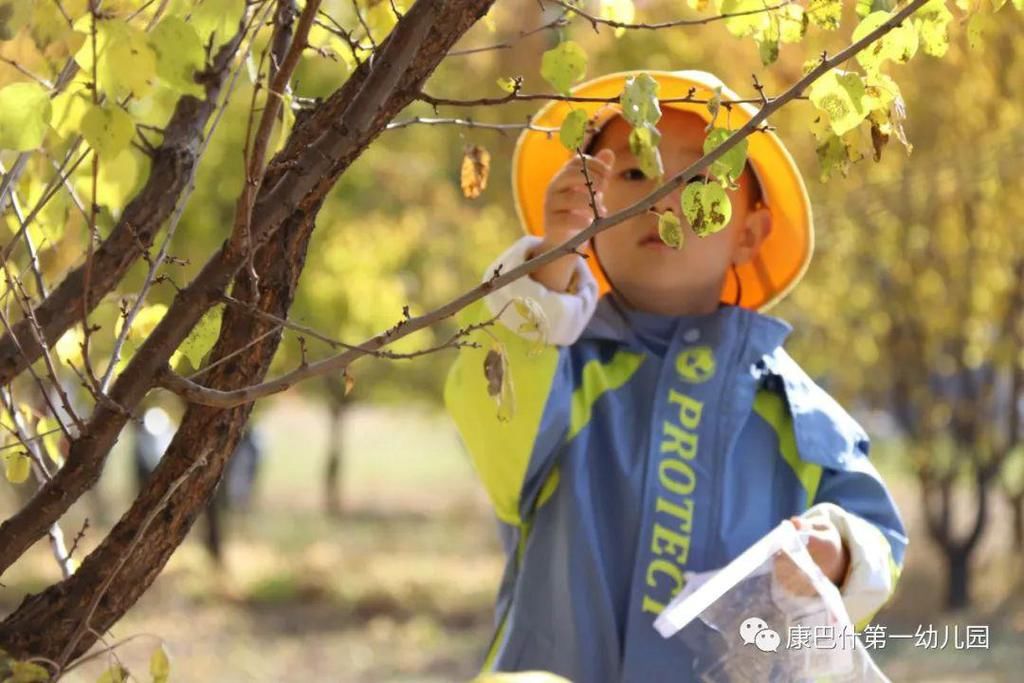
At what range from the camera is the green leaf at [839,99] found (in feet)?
4.70

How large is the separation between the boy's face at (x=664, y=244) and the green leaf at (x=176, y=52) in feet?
3.73

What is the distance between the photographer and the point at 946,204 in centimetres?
809

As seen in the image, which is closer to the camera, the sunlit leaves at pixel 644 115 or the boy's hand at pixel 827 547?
the sunlit leaves at pixel 644 115

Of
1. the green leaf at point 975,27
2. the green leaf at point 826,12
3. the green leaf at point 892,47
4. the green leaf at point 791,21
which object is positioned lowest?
the green leaf at point 892,47

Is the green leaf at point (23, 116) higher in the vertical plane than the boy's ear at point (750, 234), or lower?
lower

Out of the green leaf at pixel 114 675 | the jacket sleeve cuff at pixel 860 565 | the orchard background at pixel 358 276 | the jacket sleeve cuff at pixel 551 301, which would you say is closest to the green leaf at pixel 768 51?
the orchard background at pixel 358 276

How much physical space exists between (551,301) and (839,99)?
724 mm

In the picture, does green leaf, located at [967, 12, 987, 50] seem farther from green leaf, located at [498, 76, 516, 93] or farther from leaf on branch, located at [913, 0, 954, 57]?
green leaf, located at [498, 76, 516, 93]

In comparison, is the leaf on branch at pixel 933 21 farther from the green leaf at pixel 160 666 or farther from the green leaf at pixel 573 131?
the green leaf at pixel 160 666

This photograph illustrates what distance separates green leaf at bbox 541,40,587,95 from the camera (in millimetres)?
1554

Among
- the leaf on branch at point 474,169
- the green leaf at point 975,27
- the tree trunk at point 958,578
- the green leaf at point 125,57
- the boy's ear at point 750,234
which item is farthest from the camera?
the tree trunk at point 958,578

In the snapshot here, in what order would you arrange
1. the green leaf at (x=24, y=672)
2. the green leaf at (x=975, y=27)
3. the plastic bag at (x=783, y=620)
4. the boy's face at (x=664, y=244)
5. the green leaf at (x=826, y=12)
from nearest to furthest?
the green leaf at (x=24, y=672) < the green leaf at (x=975, y=27) < the green leaf at (x=826, y=12) < the plastic bag at (x=783, y=620) < the boy's face at (x=664, y=244)

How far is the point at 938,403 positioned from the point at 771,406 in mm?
6901

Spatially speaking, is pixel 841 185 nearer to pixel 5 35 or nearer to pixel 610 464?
pixel 610 464
